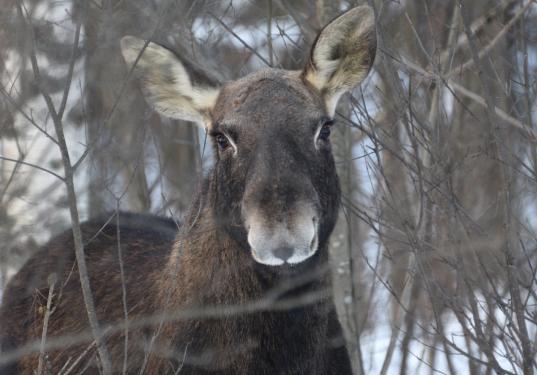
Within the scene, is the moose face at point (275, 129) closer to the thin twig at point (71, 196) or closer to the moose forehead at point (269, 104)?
the moose forehead at point (269, 104)

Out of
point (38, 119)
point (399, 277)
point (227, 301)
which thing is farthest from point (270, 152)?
point (399, 277)

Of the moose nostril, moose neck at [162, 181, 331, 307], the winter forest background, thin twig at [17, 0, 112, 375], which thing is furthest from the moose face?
thin twig at [17, 0, 112, 375]

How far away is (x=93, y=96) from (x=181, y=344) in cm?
555

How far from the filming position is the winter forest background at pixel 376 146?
5.02 metres

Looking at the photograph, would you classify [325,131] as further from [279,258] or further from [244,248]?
[279,258]

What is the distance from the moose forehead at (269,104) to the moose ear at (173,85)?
0.67 ft

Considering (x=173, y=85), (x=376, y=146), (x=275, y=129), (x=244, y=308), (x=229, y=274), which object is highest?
(x=173, y=85)

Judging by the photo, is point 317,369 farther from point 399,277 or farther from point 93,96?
point 399,277

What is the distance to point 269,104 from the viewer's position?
4691 millimetres

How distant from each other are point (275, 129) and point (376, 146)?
0.90m

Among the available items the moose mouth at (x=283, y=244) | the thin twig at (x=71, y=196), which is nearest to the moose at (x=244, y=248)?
the moose mouth at (x=283, y=244)

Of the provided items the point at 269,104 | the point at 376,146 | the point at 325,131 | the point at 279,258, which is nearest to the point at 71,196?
the point at 279,258

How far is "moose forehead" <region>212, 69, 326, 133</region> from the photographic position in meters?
4.61

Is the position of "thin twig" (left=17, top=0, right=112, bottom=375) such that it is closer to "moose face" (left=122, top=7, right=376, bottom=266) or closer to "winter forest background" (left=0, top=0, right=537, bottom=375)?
"moose face" (left=122, top=7, right=376, bottom=266)
